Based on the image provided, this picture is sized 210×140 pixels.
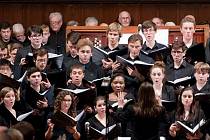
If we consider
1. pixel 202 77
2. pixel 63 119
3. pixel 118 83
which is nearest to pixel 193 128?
pixel 202 77

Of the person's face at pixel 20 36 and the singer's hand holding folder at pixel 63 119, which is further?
the person's face at pixel 20 36

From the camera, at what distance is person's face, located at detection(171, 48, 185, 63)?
512cm

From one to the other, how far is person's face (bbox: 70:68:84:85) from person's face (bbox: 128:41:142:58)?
0.49 metres

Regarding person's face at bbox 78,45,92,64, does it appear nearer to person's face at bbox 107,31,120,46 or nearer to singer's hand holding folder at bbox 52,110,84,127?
person's face at bbox 107,31,120,46

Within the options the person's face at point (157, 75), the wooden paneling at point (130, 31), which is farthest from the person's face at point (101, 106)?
the wooden paneling at point (130, 31)

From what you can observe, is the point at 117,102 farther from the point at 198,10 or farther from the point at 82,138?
the point at 198,10

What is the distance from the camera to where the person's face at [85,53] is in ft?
17.0

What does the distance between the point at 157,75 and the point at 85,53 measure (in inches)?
28.5

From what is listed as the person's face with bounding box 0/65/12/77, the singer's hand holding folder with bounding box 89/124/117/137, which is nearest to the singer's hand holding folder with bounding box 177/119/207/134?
the singer's hand holding folder with bounding box 89/124/117/137

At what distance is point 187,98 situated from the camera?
468cm

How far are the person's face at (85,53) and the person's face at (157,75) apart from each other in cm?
65

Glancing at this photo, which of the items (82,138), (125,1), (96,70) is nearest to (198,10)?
(125,1)

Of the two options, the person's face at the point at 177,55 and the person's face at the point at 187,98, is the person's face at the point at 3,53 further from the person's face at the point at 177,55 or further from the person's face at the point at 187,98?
the person's face at the point at 187,98

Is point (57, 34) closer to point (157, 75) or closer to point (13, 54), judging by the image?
point (13, 54)
